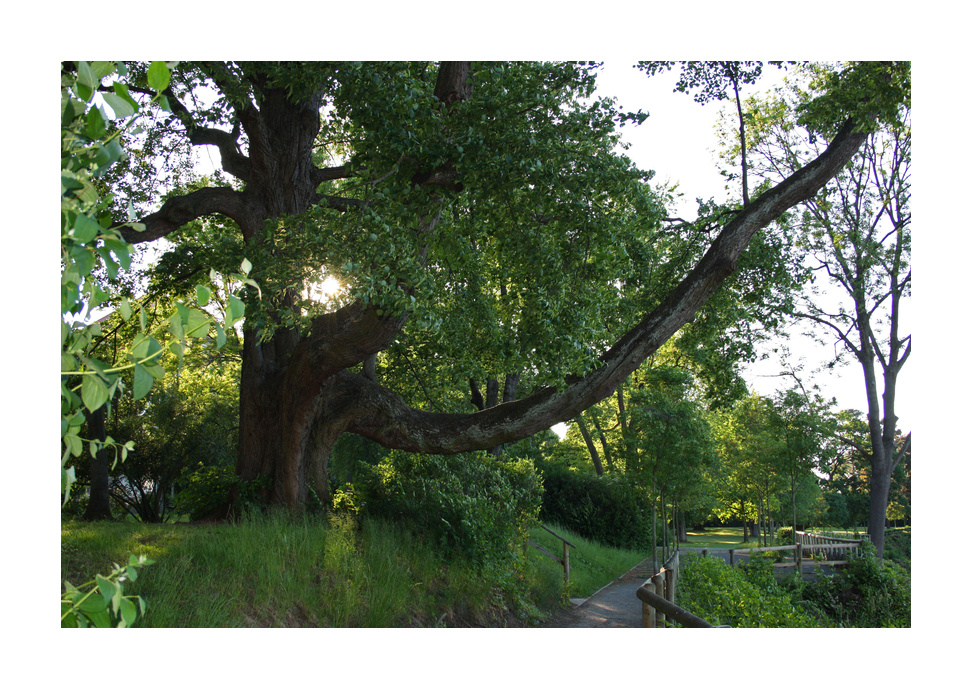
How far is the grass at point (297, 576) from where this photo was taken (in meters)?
Answer: 4.00

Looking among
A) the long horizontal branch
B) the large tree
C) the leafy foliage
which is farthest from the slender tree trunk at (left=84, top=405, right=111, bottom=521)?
the leafy foliage

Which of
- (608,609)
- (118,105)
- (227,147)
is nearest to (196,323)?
(118,105)

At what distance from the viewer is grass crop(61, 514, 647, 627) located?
13.1 feet

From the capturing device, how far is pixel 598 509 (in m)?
15.9

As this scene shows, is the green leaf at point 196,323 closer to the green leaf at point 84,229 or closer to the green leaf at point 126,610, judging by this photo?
the green leaf at point 84,229

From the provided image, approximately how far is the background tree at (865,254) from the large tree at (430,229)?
420 centimetres

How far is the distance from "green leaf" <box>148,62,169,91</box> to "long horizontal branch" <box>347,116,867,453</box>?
4773mm

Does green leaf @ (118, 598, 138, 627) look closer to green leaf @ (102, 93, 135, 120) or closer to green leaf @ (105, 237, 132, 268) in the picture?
green leaf @ (105, 237, 132, 268)

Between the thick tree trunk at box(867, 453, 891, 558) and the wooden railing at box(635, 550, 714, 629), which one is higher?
the wooden railing at box(635, 550, 714, 629)

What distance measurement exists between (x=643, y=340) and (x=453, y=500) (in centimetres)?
266

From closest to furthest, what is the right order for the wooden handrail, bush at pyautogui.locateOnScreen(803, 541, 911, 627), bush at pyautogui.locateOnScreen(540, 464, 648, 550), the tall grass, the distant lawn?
1. the wooden handrail
2. the tall grass
3. bush at pyautogui.locateOnScreen(803, 541, 911, 627)
4. bush at pyautogui.locateOnScreen(540, 464, 648, 550)
5. the distant lawn

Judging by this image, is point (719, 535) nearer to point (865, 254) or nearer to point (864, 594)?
point (864, 594)
